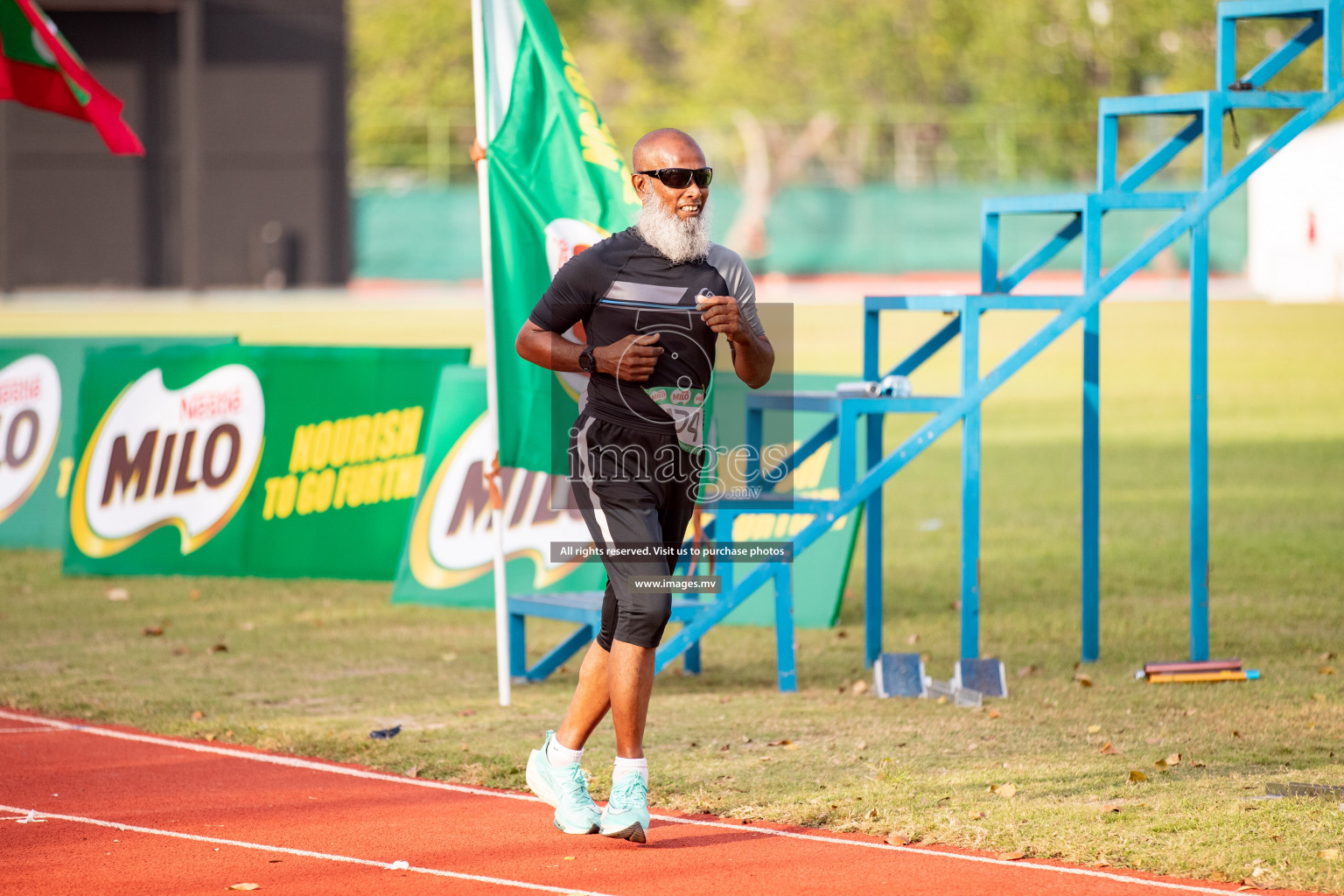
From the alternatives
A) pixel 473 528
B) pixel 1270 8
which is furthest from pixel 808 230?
Result: pixel 1270 8

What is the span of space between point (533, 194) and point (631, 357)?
277cm

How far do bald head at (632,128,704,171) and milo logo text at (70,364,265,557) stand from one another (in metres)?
6.63

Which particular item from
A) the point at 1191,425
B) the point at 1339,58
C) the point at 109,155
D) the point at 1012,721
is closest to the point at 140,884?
the point at 1012,721

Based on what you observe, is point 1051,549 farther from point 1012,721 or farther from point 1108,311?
point 1108,311

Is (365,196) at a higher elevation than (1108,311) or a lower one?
higher

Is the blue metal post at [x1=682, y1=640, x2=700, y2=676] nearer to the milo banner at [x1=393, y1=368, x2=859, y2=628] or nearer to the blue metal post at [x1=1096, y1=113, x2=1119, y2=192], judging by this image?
the milo banner at [x1=393, y1=368, x2=859, y2=628]

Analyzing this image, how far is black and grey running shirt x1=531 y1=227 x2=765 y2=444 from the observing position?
18.1ft

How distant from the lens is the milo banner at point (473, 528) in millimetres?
10148

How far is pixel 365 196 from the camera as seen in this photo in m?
52.6

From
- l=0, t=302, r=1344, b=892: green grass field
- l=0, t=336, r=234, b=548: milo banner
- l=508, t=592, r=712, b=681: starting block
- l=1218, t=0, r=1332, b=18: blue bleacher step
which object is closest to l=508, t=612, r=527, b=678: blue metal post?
l=508, t=592, r=712, b=681: starting block

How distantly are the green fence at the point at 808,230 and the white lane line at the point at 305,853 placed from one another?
46840 millimetres

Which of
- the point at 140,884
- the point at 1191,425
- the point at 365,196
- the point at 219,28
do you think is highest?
the point at 219,28

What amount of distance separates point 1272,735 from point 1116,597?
3.34 m

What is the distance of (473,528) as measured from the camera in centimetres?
1030
